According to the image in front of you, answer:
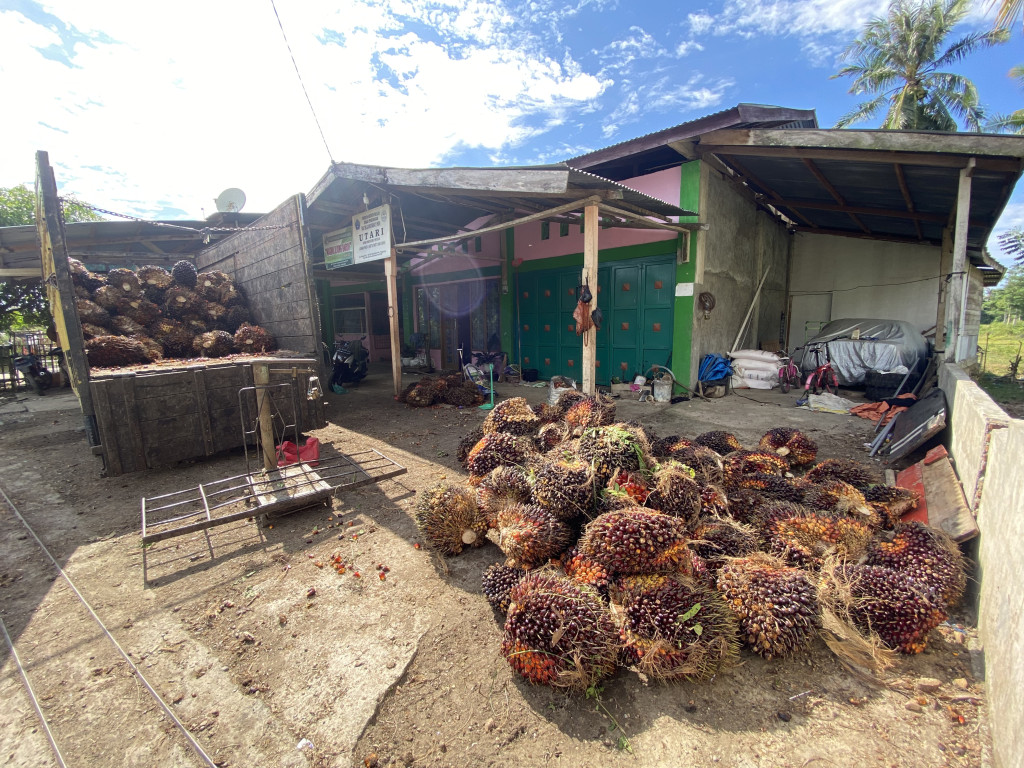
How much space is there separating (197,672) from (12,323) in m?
18.6

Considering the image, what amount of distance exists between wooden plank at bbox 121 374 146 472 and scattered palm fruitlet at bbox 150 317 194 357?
2577mm

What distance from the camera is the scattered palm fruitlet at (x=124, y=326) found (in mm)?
6195

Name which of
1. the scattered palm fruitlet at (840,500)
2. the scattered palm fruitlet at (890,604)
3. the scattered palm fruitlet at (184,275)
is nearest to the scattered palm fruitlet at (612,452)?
the scattered palm fruitlet at (890,604)

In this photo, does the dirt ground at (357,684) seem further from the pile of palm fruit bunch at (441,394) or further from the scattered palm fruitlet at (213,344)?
the pile of palm fruit bunch at (441,394)

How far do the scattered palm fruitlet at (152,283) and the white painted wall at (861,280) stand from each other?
15.0 meters

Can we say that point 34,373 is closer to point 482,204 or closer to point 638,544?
point 482,204

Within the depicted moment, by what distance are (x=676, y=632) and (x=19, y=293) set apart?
19.2m

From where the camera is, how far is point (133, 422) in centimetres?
426

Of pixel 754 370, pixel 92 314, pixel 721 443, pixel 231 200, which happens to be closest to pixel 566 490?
pixel 721 443

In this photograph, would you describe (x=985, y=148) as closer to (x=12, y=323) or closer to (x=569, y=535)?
(x=569, y=535)

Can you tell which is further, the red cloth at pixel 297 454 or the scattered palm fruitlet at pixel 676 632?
the red cloth at pixel 297 454

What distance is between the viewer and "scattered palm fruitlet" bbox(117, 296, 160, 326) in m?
6.50

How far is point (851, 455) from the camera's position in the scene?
462cm

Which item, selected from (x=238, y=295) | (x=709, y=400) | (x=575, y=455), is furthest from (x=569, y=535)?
(x=238, y=295)
